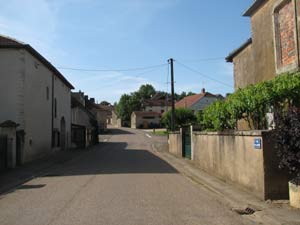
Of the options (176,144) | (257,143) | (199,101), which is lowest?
(176,144)

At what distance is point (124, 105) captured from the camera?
123625 millimetres

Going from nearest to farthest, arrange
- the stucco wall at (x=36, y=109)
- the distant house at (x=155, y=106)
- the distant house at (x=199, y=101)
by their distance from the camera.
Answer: the stucco wall at (x=36, y=109), the distant house at (x=199, y=101), the distant house at (x=155, y=106)

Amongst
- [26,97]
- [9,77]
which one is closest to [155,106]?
[26,97]

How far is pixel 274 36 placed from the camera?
54.0ft

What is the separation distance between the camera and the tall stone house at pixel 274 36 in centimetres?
1504

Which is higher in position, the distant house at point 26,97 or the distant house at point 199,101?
the distant house at point 199,101

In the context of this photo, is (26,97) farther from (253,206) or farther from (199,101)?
(199,101)

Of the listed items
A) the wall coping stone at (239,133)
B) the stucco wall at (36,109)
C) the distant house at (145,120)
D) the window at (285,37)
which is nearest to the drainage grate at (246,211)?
the wall coping stone at (239,133)

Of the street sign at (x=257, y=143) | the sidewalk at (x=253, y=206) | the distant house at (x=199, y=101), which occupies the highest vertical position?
the distant house at (x=199, y=101)

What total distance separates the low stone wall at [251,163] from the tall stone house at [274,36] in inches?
139

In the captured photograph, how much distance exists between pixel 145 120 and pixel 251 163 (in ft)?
324

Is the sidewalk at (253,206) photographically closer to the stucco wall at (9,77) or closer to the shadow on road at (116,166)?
the shadow on road at (116,166)

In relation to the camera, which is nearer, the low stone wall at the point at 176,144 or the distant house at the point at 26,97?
the distant house at the point at 26,97

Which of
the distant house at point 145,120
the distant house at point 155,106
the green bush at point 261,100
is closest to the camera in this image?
the green bush at point 261,100
